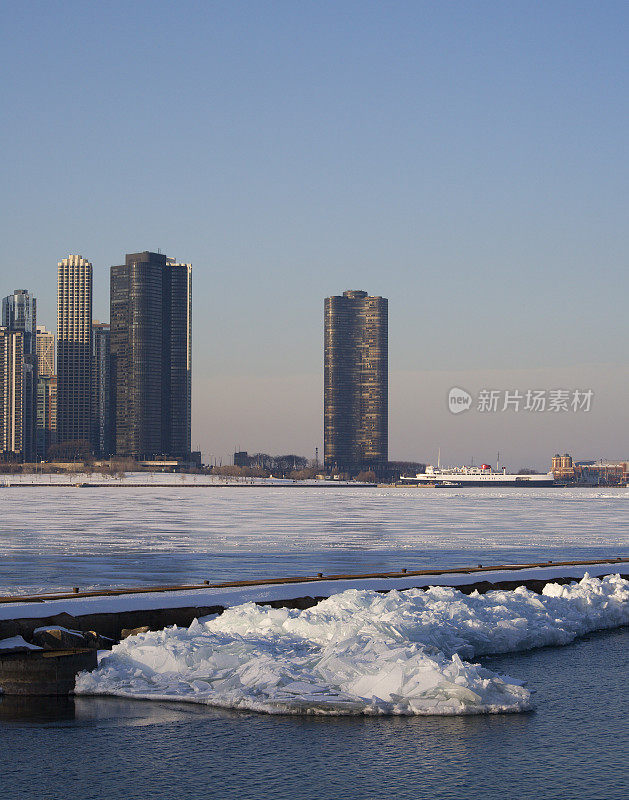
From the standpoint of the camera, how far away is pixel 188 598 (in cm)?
2627

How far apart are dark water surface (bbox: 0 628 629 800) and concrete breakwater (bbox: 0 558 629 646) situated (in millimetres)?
3744

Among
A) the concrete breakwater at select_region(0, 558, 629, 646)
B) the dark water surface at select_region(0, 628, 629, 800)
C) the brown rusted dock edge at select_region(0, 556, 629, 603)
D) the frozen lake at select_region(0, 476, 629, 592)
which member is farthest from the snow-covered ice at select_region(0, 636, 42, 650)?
the frozen lake at select_region(0, 476, 629, 592)

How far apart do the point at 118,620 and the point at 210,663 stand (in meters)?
3.97

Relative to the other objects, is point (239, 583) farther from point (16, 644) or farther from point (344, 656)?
point (344, 656)

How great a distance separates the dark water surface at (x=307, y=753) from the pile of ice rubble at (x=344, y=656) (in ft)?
1.62

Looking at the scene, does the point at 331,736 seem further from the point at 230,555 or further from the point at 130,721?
the point at 230,555

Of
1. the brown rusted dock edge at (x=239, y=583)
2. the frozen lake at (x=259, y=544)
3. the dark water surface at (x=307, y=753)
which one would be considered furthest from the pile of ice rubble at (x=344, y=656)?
the frozen lake at (x=259, y=544)

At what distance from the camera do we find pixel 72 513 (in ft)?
278

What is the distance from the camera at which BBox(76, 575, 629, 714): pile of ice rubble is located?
19.0 meters

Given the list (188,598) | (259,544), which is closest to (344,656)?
(188,598)

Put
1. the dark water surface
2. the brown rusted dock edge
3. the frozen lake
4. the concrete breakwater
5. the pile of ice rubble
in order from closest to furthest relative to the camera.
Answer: the dark water surface, the pile of ice rubble, the concrete breakwater, the brown rusted dock edge, the frozen lake

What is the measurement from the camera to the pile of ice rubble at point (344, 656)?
18984mm

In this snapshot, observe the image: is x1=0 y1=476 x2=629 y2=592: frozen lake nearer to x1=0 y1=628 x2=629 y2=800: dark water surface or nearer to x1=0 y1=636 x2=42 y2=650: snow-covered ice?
x1=0 y1=636 x2=42 y2=650: snow-covered ice

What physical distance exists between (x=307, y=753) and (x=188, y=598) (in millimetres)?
10553
